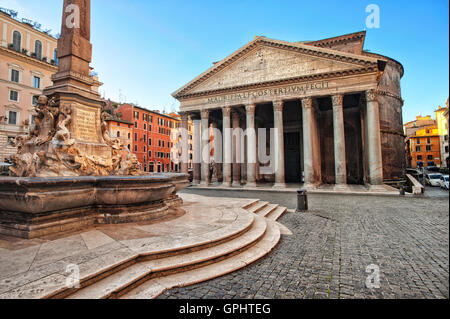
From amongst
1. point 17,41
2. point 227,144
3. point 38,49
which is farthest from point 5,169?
point 38,49

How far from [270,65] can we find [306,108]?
17.4ft

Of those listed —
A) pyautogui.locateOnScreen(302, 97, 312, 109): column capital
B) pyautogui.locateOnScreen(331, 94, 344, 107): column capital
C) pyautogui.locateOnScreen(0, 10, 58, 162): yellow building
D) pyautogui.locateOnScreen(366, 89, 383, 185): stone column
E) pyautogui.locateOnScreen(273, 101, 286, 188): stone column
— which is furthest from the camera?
pyautogui.locateOnScreen(0, 10, 58, 162): yellow building

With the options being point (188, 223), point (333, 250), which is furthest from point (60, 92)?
point (333, 250)

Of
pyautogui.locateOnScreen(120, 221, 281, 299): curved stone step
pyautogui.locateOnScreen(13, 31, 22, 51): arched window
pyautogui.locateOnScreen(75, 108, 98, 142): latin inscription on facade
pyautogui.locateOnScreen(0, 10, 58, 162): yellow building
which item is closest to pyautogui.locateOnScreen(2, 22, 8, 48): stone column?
pyautogui.locateOnScreen(0, 10, 58, 162): yellow building

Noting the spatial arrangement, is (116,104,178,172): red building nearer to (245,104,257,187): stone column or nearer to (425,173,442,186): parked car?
(245,104,257,187): stone column

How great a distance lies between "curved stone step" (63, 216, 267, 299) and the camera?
2.63 metres

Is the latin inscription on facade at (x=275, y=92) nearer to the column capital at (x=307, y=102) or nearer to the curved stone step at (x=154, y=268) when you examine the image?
the column capital at (x=307, y=102)

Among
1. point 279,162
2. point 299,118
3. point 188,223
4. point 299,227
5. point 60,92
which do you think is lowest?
point 299,227

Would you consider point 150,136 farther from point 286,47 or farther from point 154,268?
point 154,268

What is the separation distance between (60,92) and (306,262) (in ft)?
22.7

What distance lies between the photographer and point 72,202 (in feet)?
14.3

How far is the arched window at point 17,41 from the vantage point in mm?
23312

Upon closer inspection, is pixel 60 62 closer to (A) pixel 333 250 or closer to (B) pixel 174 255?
(B) pixel 174 255

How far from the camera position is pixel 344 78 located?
18.1m
